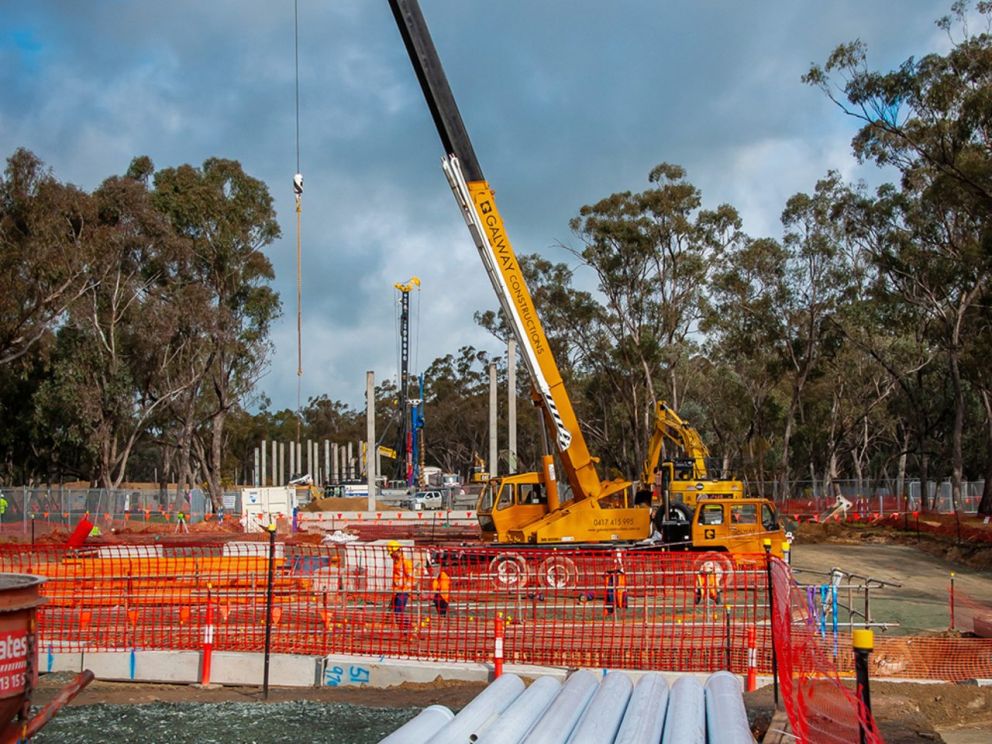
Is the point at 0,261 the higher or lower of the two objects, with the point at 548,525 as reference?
higher

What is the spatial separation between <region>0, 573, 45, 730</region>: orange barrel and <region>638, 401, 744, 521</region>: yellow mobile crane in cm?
1788

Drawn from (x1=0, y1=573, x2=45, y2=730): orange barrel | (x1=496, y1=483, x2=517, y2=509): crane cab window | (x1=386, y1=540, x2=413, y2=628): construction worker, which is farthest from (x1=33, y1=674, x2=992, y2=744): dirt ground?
(x1=496, y1=483, x2=517, y2=509): crane cab window

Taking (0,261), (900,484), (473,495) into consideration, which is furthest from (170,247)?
(900,484)

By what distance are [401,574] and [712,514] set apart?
358 inches

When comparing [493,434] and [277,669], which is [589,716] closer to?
[277,669]

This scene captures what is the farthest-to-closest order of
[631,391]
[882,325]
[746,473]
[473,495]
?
[473,495]
[746,473]
[631,391]
[882,325]

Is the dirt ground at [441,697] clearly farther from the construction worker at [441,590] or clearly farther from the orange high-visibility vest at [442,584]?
the orange high-visibility vest at [442,584]

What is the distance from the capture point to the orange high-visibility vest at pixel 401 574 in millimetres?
13359

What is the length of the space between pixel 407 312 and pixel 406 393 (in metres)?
8.00

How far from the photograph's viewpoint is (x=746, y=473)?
61.1 metres

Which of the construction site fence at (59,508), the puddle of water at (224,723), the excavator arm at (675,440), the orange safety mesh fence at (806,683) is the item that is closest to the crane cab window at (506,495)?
the excavator arm at (675,440)

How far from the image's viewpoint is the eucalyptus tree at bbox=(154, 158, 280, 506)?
51344 millimetres

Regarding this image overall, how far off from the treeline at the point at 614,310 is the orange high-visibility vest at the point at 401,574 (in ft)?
80.2

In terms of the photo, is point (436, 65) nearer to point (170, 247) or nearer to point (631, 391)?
point (170, 247)
